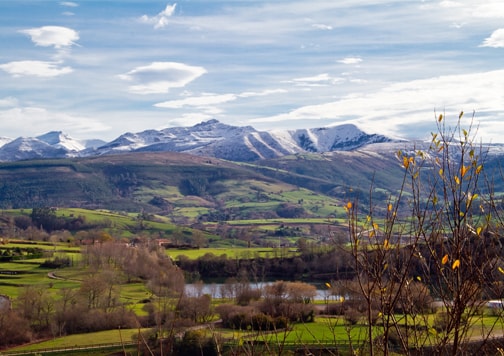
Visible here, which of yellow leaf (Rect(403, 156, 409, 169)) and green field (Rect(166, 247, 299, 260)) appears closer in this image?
yellow leaf (Rect(403, 156, 409, 169))

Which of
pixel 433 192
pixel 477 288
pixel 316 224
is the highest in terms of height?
pixel 433 192

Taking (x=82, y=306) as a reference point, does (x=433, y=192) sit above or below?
above

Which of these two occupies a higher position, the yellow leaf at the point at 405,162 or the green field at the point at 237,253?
the yellow leaf at the point at 405,162

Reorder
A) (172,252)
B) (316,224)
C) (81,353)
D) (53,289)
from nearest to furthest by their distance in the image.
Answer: (81,353)
(53,289)
(172,252)
(316,224)

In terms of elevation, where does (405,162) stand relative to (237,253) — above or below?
above

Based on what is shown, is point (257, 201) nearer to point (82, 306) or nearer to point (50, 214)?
point (50, 214)

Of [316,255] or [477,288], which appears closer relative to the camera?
[477,288]

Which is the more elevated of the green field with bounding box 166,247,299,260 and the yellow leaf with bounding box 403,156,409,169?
the yellow leaf with bounding box 403,156,409,169

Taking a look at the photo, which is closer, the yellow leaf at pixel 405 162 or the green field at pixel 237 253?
the yellow leaf at pixel 405 162

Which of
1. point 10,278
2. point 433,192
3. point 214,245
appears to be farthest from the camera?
point 214,245

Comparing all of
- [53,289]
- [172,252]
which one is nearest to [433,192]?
[53,289]

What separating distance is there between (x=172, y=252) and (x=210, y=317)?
143ft

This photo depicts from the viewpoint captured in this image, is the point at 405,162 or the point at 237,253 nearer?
the point at 405,162

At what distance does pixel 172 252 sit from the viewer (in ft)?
313
